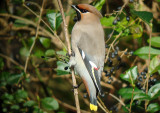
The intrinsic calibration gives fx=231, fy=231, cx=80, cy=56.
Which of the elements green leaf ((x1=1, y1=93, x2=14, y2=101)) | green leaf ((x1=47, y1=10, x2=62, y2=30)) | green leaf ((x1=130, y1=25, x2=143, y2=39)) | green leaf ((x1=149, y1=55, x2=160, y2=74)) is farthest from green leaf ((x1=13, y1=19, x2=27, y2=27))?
green leaf ((x1=149, y1=55, x2=160, y2=74))

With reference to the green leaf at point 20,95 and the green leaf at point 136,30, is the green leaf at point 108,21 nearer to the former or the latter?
the green leaf at point 136,30

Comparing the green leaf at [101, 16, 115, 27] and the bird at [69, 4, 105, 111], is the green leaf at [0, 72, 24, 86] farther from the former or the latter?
the green leaf at [101, 16, 115, 27]

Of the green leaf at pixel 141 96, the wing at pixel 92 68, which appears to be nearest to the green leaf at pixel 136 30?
the wing at pixel 92 68

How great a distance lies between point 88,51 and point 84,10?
407mm

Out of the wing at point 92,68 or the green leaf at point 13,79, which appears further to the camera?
the green leaf at point 13,79

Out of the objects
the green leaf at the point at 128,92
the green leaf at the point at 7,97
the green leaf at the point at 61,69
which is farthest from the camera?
the green leaf at the point at 7,97

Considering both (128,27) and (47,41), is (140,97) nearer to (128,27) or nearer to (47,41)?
(128,27)

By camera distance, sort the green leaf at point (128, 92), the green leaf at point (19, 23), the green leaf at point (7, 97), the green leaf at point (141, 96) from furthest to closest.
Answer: the green leaf at point (19, 23)
the green leaf at point (7, 97)
the green leaf at point (128, 92)
the green leaf at point (141, 96)

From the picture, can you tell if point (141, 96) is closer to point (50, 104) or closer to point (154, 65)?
point (154, 65)

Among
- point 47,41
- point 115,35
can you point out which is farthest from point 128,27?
point 47,41

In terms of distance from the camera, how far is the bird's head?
6.92 feet

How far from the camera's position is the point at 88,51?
80.0 inches

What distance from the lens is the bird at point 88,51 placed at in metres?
1.92

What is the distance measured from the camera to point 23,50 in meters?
2.78
